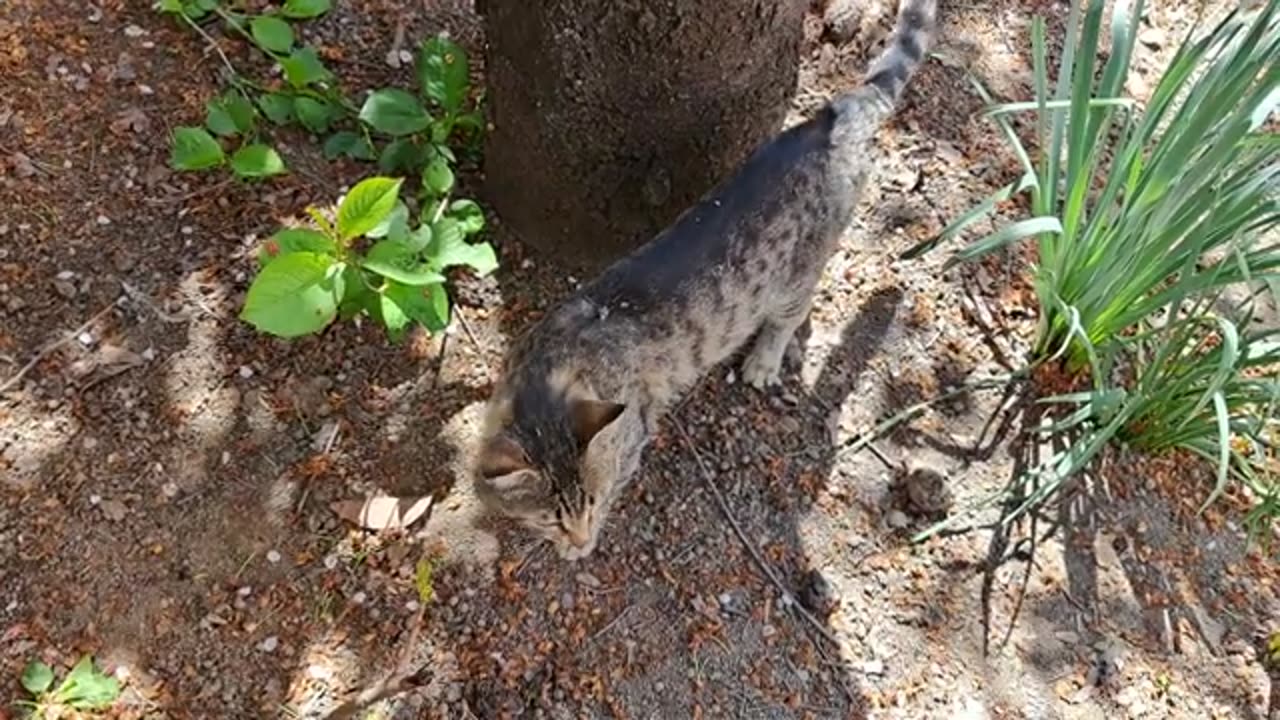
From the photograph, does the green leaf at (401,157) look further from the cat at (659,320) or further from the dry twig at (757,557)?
the dry twig at (757,557)

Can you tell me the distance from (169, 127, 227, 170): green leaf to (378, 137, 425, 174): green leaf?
363 millimetres

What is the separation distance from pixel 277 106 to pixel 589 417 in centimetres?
121

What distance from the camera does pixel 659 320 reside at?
2.29 metres

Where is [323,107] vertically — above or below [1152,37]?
below

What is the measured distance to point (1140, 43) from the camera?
3287 millimetres

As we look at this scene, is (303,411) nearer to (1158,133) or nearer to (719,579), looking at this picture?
(719,579)

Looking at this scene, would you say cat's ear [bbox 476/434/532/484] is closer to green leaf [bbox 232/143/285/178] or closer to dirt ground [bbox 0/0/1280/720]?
dirt ground [bbox 0/0/1280/720]

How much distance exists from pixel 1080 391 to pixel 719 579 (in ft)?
3.24

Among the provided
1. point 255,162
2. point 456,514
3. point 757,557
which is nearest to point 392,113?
point 255,162

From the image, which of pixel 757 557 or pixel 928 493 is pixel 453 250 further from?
pixel 928 493

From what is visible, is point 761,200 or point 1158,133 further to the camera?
point 1158,133

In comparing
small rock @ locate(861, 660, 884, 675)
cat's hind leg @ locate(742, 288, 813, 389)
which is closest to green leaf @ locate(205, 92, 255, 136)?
cat's hind leg @ locate(742, 288, 813, 389)

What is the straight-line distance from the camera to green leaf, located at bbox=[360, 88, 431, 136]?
2.53 metres

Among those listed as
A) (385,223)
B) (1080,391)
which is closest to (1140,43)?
(1080,391)
